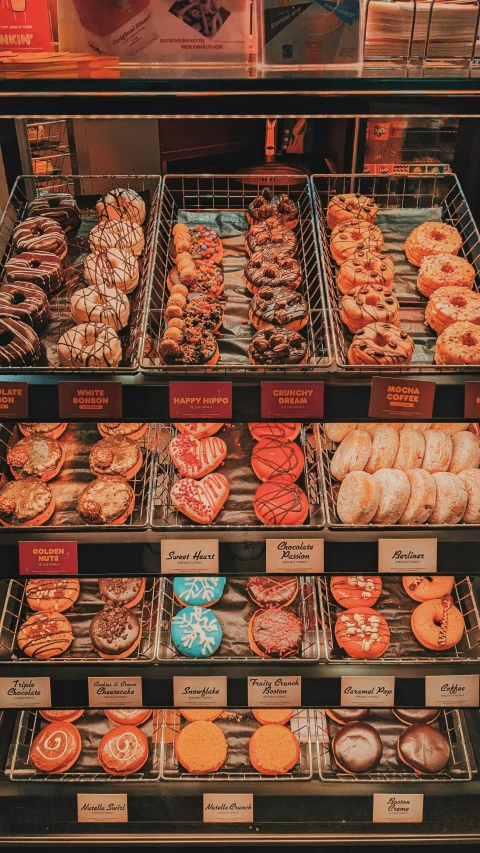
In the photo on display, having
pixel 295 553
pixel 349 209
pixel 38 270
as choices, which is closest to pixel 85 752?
pixel 295 553

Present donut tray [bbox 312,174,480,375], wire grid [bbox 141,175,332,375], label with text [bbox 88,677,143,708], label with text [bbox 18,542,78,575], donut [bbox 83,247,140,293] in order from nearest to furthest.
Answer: wire grid [bbox 141,175,332,375]
label with text [bbox 18,542,78,575]
donut tray [bbox 312,174,480,375]
label with text [bbox 88,677,143,708]
donut [bbox 83,247,140,293]

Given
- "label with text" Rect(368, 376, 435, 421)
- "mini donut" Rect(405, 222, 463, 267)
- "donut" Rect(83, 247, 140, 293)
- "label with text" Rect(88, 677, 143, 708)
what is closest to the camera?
"label with text" Rect(368, 376, 435, 421)

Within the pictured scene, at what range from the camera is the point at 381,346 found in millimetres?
2238

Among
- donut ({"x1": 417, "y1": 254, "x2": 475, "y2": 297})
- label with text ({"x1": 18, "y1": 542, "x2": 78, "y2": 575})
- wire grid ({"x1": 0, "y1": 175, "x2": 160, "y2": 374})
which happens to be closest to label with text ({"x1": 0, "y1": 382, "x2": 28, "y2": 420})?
wire grid ({"x1": 0, "y1": 175, "x2": 160, "y2": 374})

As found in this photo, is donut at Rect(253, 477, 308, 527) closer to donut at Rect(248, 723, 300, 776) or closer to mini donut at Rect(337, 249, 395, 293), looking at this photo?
mini donut at Rect(337, 249, 395, 293)

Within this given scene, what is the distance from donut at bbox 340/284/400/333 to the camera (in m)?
2.41

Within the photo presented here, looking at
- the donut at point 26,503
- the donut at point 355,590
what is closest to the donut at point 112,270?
the donut at point 26,503

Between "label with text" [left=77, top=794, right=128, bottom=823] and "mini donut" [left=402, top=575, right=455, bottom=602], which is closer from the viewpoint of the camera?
"label with text" [left=77, top=794, right=128, bottom=823]

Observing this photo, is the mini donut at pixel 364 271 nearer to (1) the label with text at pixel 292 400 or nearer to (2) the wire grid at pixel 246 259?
(2) the wire grid at pixel 246 259

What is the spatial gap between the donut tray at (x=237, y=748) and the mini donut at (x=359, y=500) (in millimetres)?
1050

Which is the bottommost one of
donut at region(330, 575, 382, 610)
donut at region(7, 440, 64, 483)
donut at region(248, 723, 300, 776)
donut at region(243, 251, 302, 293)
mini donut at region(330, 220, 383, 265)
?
donut at region(248, 723, 300, 776)

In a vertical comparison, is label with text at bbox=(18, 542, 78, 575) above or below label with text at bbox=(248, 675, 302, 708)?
above

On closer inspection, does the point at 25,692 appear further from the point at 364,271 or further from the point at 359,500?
the point at 364,271

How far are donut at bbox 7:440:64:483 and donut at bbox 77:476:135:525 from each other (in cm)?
18
